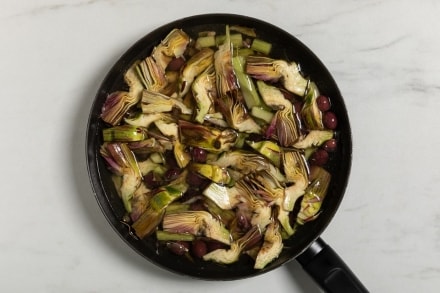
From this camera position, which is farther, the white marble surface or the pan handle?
the white marble surface

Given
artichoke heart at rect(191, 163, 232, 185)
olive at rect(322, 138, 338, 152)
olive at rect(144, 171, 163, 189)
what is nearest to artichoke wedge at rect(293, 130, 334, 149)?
olive at rect(322, 138, 338, 152)

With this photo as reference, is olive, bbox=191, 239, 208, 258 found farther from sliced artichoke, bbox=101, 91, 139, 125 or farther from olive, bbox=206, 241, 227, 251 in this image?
sliced artichoke, bbox=101, 91, 139, 125

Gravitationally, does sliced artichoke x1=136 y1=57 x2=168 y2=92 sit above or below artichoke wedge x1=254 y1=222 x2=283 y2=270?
above

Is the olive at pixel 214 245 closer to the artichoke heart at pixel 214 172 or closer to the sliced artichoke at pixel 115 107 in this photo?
the artichoke heart at pixel 214 172

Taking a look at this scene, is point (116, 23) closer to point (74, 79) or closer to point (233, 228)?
point (74, 79)

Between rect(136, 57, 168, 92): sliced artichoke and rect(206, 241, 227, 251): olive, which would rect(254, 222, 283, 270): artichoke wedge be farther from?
rect(136, 57, 168, 92): sliced artichoke

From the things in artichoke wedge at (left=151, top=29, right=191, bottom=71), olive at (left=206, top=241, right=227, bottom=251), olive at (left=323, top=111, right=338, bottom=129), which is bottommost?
olive at (left=206, top=241, right=227, bottom=251)

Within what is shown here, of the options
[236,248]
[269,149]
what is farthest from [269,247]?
[269,149]

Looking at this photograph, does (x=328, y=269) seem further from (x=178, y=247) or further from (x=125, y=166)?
(x=125, y=166)
